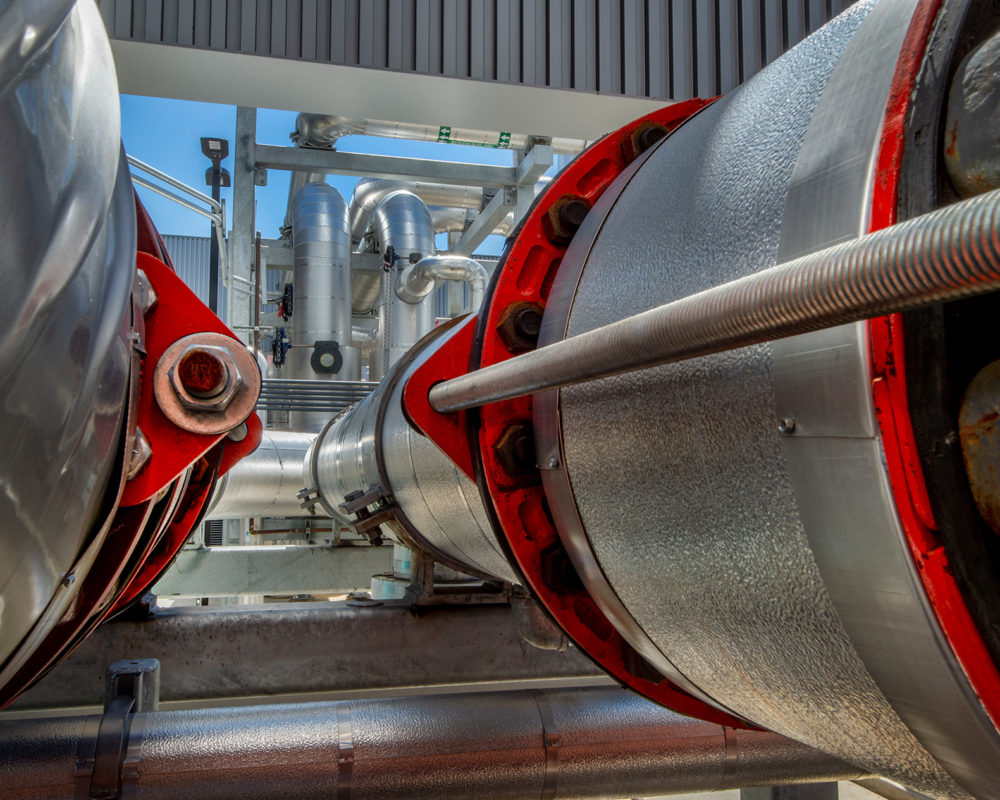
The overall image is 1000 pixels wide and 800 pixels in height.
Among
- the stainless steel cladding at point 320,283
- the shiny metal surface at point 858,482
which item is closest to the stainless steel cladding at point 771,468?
the shiny metal surface at point 858,482

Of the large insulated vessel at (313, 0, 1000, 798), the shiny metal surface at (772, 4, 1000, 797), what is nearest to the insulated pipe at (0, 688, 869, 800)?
the large insulated vessel at (313, 0, 1000, 798)

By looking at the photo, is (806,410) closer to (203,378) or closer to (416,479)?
(203,378)

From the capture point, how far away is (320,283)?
18.0 feet

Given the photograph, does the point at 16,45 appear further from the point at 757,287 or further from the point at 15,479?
the point at 757,287

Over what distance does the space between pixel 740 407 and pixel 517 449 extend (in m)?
0.40

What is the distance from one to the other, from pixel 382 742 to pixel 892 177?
1.11m

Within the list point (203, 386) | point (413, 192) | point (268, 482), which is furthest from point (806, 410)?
point (413, 192)

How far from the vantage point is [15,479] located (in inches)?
20.1

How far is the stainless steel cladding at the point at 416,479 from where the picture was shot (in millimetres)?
1206

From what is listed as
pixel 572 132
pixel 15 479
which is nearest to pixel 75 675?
pixel 15 479

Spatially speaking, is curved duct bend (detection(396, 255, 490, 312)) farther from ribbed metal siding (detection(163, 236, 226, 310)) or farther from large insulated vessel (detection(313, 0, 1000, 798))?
ribbed metal siding (detection(163, 236, 226, 310))

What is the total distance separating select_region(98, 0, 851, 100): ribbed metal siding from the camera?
229 cm

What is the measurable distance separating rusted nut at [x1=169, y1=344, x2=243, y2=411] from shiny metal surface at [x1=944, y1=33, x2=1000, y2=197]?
2.11ft

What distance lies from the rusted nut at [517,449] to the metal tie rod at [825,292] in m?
0.30
